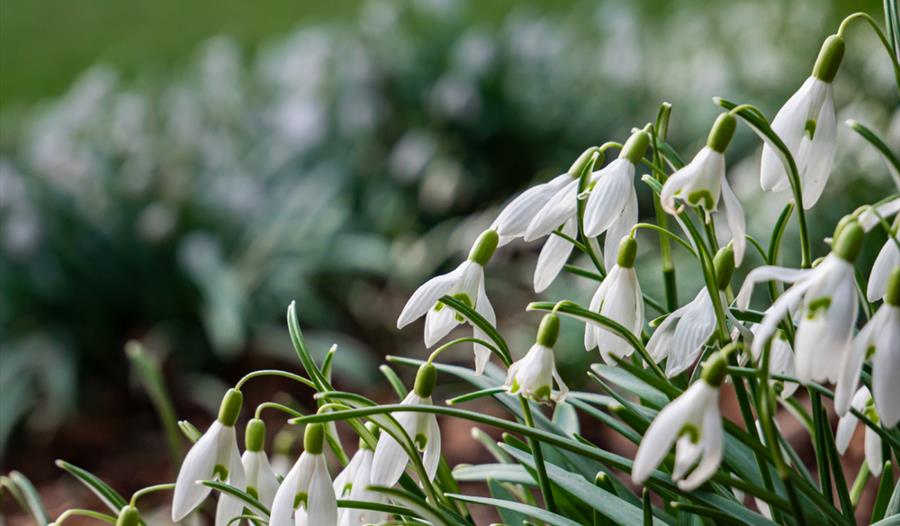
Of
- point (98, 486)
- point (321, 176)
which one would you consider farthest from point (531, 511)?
point (321, 176)

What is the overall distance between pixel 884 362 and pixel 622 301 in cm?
29

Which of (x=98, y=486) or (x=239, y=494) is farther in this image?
(x=98, y=486)

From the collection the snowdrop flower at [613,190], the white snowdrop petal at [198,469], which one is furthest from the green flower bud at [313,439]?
the snowdrop flower at [613,190]

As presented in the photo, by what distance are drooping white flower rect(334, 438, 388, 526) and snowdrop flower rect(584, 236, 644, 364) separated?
28cm

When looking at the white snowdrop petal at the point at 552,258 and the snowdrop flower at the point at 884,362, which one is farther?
the white snowdrop petal at the point at 552,258

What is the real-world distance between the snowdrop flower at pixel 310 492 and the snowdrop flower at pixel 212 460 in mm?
74

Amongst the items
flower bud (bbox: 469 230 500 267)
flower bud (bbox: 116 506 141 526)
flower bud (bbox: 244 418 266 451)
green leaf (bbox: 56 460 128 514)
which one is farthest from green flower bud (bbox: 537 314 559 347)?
green leaf (bbox: 56 460 128 514)

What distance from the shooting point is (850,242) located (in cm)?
80

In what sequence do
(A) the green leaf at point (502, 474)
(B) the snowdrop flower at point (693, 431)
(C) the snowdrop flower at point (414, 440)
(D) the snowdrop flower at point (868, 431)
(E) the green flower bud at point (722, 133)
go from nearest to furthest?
(B) the snowdrop flower at point (693, 431)
(E) the green flower bud at point (722, 133)
(C) the snowdrop flower at point (414, 440)
(D) the snowdrop flower at point (868, 431)
(A) the green leaf at point (502, 474)

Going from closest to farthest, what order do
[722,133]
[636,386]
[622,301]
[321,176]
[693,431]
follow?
[693,431] → [722,133] → [622,301] → [636,386] → [321,176]

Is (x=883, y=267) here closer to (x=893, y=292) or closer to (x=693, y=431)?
Result: (x=893, y=292)

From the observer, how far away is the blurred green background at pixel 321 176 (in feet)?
11.0

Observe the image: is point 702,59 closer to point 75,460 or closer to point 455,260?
point 455,260

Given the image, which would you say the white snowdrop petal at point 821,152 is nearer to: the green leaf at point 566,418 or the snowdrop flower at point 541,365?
the snowdrop flower at point 541,365
